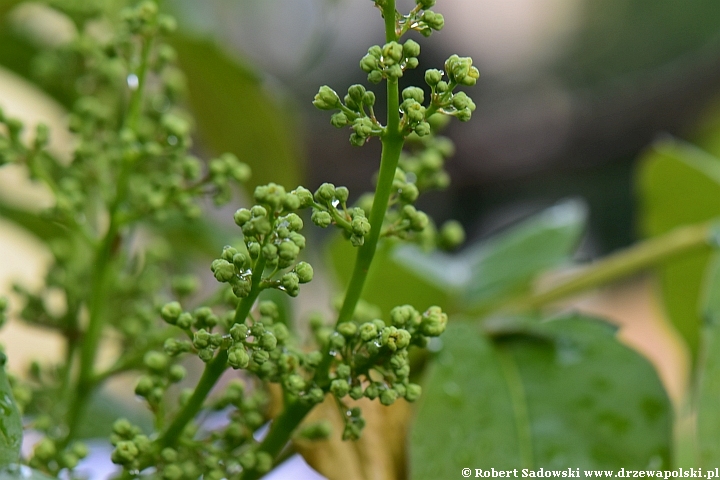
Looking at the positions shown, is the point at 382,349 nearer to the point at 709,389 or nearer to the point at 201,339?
the point at 201,339

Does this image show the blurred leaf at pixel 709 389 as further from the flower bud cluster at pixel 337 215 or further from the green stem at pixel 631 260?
the flower bud cluster at pixel 337 215

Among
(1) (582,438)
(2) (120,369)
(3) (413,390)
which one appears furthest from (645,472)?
(2) (120,369)

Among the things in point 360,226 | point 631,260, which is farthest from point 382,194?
point 631,260

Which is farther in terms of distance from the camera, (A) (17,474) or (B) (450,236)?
(B) (450,236)

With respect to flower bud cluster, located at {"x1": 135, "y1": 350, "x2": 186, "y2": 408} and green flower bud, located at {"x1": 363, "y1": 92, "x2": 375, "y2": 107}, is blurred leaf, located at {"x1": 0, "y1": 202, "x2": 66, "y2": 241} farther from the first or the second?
green flower bud, located at {"x1": 363, "y1": 92, "x2": 375, "y2": 107}

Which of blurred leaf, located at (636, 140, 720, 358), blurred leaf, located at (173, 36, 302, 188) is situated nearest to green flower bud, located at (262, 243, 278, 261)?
blurred leaf, located at (173, 36, 302, 188)

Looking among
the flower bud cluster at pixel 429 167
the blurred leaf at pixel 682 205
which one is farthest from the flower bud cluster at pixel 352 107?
the blurred leaf at pixel 682 205
